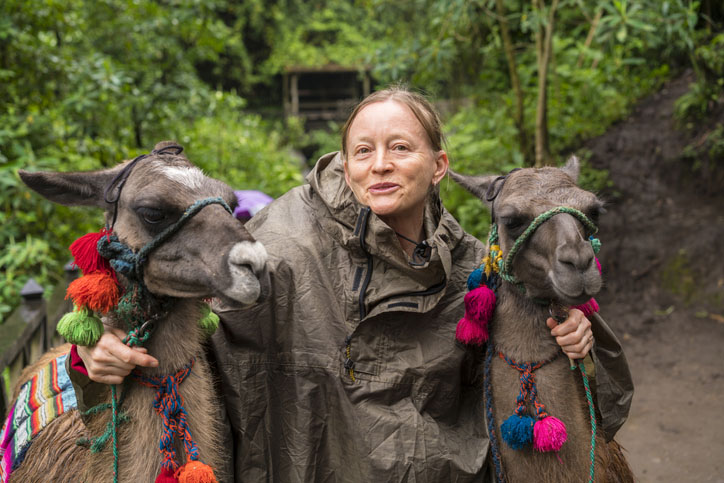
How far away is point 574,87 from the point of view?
7.99 meters

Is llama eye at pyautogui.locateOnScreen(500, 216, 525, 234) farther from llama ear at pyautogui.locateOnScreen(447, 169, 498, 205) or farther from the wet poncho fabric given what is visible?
llama ear at pyautogui.locateOnScreen(447, 169, 498, 205)

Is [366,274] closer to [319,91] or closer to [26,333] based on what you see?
[26,333]

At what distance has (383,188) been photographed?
2180mm

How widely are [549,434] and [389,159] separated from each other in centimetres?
107

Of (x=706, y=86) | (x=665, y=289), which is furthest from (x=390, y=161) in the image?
(x=706, y=86)

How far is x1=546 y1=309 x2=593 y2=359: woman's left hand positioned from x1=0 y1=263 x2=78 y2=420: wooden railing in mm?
2825

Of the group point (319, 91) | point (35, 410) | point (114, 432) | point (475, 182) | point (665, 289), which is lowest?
point (665, 289)

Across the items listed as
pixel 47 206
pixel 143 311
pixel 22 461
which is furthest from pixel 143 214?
pixel 47 206

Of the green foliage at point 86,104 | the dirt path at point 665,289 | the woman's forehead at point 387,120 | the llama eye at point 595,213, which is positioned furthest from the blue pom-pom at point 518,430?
the green foliage at point 86,104

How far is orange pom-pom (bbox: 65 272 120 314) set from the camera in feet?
5.86

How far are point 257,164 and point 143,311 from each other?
7.35 metres

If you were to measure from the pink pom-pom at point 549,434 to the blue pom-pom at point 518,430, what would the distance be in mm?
20

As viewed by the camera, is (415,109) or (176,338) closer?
(176,338)

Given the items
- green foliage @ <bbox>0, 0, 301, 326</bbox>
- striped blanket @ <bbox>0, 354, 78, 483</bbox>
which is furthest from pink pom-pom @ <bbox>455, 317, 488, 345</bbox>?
green foliage @ <bbox>0, 0, 301, 326</bbox>
